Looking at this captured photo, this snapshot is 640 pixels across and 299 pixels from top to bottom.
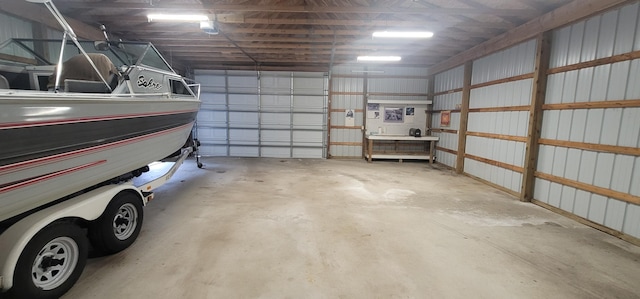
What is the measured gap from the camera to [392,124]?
9508mm

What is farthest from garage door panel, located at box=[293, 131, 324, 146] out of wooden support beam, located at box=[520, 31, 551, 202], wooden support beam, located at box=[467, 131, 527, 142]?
wooden support beam, located at box=[520, 31, 551, 202]

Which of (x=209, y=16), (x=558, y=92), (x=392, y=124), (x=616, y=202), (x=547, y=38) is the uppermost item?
(x=209, y=16)

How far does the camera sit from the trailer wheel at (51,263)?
1897 mm

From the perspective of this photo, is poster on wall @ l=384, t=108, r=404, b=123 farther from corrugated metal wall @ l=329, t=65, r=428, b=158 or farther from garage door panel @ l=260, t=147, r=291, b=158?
garage door panel @ l=260, t=147, r=291, b=158

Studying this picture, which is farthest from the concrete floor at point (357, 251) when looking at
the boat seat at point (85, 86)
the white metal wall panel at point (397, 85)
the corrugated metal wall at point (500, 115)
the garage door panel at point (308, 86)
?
the garage door panel at point (308, 86)

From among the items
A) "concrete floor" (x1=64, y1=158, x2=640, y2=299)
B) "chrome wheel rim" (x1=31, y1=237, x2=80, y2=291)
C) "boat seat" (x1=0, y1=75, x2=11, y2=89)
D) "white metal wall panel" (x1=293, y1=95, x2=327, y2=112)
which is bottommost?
"concrete floor" (x1=64, y1=158, x2=640, y2=299)

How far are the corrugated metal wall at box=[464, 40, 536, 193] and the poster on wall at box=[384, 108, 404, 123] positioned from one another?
263 cm

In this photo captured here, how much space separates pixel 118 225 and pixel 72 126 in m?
1.27

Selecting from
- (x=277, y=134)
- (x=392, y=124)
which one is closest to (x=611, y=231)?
(x=392, y=124)

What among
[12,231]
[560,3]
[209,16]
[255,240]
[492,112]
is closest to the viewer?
[12,231]

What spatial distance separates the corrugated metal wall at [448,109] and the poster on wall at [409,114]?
681 mm

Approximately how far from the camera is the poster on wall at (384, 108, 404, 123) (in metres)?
9.46

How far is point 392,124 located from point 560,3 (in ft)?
18.4

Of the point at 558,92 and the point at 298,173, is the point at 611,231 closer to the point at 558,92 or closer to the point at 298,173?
the point at 558,92
